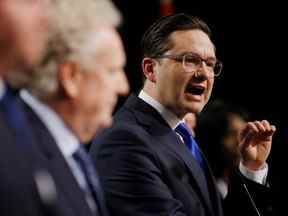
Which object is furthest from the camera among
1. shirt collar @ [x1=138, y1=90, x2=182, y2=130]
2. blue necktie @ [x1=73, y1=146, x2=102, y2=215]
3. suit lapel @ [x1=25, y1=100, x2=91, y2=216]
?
shirt collar @ [x1=138, y1=90, x2=182, y2=130]

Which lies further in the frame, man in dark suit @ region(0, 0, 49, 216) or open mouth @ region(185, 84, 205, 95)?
open mouth @ region(185, 84, 205, 95)

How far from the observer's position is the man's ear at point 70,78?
1.64 m

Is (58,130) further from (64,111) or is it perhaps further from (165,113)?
(165,113)

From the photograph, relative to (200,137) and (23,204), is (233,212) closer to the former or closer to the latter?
(200,137)

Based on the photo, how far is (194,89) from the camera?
271 centimetres

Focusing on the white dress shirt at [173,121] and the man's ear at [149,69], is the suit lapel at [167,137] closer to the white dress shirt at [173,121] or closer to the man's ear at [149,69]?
the white dress shirt at [173,121]

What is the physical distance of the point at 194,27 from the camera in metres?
2.77

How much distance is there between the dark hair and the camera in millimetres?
2740

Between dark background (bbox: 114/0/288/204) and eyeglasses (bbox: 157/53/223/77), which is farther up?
eyeglasses (bbox: 157/53/223/77)

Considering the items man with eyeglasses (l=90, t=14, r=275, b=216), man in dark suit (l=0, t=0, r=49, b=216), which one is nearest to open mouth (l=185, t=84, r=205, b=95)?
man with eyeglasses (l=90, t=14, r=275, b=216)

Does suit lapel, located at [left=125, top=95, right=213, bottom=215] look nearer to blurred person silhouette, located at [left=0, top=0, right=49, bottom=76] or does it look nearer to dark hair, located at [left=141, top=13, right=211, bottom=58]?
dark hair, located at [left=141, top=13, right=211, bottom=58]

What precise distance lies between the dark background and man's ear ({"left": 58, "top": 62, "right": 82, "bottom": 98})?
11.9 ft

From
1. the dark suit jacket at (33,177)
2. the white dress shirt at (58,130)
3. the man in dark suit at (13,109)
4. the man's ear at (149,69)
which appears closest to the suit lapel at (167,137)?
the man's ear at (149,69)

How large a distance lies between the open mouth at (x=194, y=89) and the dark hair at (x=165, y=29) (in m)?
0.16
